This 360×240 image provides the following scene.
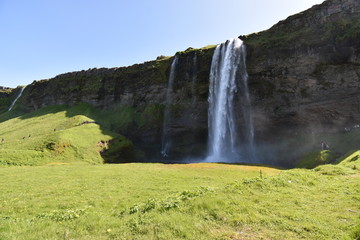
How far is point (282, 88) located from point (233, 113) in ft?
35.3

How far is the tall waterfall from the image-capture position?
4506 centimetres

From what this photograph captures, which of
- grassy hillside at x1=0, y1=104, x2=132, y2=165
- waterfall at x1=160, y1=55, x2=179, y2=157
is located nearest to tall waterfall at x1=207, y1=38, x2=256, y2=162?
waterfall at x1=160, y1=55, x2=179, y2=157

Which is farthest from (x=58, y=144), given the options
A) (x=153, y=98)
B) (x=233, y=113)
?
(x=233, y=113)

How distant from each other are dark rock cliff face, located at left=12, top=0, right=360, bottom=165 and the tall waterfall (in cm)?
181

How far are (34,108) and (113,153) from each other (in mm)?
66196

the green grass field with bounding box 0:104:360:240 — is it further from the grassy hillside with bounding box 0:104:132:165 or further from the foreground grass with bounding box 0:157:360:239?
the grassy hillside with bounding box 0:104:132:165

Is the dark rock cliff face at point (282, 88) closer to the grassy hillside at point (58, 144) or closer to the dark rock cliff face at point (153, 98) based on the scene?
the dark rock cliff face at point (153, 98)

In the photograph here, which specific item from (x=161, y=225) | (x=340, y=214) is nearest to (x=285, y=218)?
(x=340, y=214)

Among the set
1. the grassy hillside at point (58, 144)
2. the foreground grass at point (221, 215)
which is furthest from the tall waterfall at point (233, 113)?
the foreground grass at point (221, 215)

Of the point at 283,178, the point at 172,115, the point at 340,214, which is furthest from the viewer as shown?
the point at 172,115

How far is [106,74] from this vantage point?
75.8 metres

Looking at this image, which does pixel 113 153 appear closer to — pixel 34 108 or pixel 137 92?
pixel 137 92

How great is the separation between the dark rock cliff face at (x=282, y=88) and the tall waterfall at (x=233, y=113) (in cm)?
181

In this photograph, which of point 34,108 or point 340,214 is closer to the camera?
point 340,214
